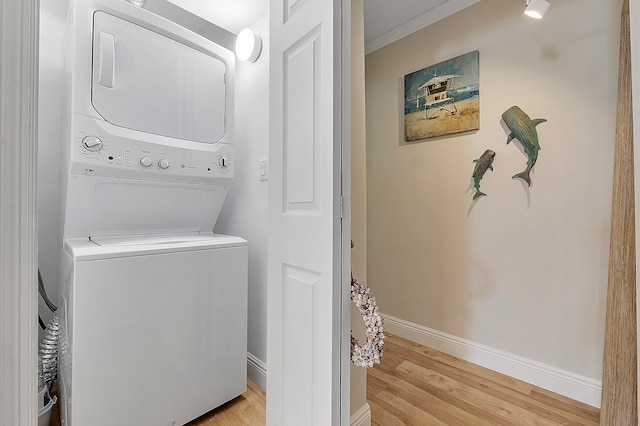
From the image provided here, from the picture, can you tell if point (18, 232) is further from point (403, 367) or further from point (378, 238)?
point (403, 367)

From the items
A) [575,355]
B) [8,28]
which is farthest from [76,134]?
[575,355]

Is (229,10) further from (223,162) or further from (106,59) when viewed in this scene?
(223,162)

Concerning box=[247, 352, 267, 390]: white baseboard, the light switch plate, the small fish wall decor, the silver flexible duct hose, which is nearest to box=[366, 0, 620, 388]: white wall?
the small fish wall decor

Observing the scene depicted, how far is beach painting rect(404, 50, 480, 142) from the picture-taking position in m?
1.08

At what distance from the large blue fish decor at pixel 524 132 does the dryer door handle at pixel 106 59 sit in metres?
1.69

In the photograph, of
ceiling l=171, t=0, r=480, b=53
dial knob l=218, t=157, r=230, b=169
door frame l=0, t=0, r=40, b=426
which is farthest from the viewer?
dial knob l=218, t=157, r=230, b=169

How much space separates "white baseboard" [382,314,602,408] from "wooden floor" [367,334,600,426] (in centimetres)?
2

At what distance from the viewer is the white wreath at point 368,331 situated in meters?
0.93

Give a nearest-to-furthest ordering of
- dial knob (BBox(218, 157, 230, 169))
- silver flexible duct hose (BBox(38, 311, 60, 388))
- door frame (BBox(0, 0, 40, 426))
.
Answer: door frame (BBox(0, 0, 40, 426))
silver flexible duct hose (BBox(38, 311, 60, 388))
dial knob (BBox(218, 157, 230, 169))

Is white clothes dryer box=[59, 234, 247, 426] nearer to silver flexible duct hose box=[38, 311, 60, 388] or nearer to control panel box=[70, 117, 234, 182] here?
silver flexible duct hose box=[38, 311, 60, 388]

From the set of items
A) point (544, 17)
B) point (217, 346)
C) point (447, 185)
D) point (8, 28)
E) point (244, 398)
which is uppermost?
point (544, 17)

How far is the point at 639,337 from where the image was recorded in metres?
0.52

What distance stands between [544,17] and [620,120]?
463 millimetres

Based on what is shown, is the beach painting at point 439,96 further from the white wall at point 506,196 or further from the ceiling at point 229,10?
the ceiling at point 229,10
